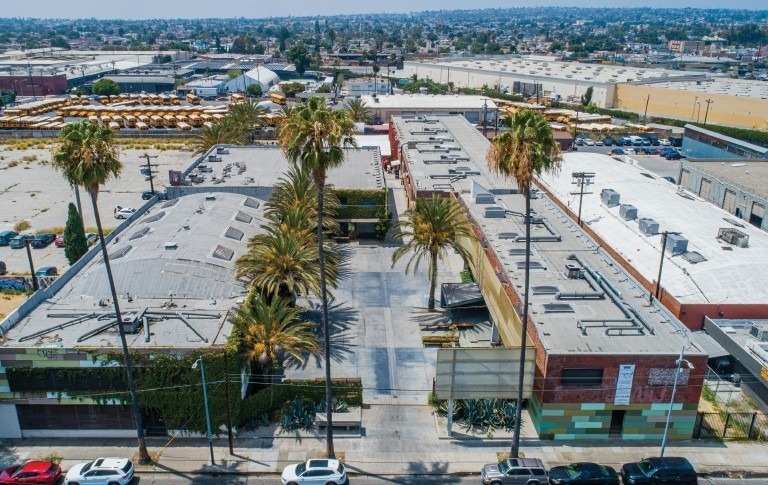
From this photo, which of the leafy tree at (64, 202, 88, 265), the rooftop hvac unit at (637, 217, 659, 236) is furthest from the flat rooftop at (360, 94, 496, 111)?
the leafy tree at (64, 202, 88, 265)

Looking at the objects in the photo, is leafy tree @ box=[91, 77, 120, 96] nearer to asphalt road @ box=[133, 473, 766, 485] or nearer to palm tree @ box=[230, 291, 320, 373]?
palm tree @ box=[230, 291, 320, 373]

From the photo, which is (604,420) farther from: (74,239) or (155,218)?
(74,239)

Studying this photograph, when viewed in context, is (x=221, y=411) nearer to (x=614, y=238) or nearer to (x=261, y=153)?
(x=614, y=238)

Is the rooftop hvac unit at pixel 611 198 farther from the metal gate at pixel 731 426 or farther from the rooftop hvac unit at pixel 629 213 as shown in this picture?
the metal gate at pixel 731 426

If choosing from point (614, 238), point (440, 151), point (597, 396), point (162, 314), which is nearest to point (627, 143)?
point (440, 151)

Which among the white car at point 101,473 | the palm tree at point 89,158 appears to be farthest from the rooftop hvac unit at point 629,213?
the white car at point 101,473

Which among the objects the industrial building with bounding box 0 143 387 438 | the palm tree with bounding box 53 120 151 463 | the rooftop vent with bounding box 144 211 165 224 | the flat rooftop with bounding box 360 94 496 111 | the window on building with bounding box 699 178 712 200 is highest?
the palm tree with bounding box 53 120 151 463
